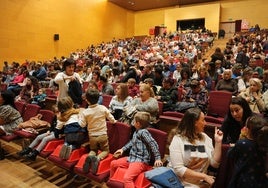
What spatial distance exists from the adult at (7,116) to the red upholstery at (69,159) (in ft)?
3.65

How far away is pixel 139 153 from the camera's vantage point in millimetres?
2150

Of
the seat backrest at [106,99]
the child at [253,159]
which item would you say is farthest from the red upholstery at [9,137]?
the child at [253,159]

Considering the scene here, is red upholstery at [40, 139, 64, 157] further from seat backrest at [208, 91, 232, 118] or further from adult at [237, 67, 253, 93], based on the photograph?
adult at [237, 67, 253, 93]

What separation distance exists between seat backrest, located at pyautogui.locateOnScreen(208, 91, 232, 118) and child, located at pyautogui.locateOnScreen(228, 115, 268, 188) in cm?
200

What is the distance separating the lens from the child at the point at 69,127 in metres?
2.53

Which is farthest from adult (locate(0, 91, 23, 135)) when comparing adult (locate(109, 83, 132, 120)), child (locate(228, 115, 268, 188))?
child (locate(228, 115, 268, 188))

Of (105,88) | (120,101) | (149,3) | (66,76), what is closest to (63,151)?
(66,76)

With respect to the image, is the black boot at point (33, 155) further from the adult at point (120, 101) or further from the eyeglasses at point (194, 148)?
the eyeglasses at point (194, 148)

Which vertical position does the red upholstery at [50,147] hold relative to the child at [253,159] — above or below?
below

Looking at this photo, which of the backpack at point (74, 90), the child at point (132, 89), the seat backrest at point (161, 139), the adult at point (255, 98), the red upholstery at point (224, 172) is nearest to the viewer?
the red upholstery at point (224, 172)

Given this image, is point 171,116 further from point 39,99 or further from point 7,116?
point 39,99

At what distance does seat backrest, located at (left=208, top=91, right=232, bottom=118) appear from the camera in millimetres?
3361

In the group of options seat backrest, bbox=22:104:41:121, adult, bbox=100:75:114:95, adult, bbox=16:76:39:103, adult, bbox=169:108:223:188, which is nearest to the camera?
adult, bbox=169:108:223:188

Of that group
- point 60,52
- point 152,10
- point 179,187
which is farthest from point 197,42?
point 179,187
